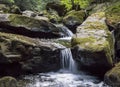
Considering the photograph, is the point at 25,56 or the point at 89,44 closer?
the point at 89,44

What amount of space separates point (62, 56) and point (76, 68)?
3.44 feet

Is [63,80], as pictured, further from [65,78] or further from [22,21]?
[22,21]

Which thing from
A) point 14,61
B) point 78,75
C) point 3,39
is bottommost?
point 78,75

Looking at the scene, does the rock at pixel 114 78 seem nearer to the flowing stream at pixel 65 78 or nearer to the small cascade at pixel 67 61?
the flowing stream at pixel 65 78

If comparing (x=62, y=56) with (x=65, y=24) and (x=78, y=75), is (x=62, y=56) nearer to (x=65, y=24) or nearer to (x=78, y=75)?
(x=78, y=75)

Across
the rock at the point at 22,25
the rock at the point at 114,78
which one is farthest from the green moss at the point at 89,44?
the rock at the point at 22,25

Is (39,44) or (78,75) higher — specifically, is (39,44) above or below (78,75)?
above

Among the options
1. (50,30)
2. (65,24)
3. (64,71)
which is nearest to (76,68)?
(64,71)

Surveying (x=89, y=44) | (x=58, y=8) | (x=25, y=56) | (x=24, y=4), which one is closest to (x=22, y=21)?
(x=25, y=56)

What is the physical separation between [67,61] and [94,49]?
2.82 metres

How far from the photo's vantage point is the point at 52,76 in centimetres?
1373

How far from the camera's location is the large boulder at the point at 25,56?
43.9 ft

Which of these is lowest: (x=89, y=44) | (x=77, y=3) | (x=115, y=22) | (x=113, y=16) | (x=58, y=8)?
(x=89, y=44)

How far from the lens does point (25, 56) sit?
14.0 m
